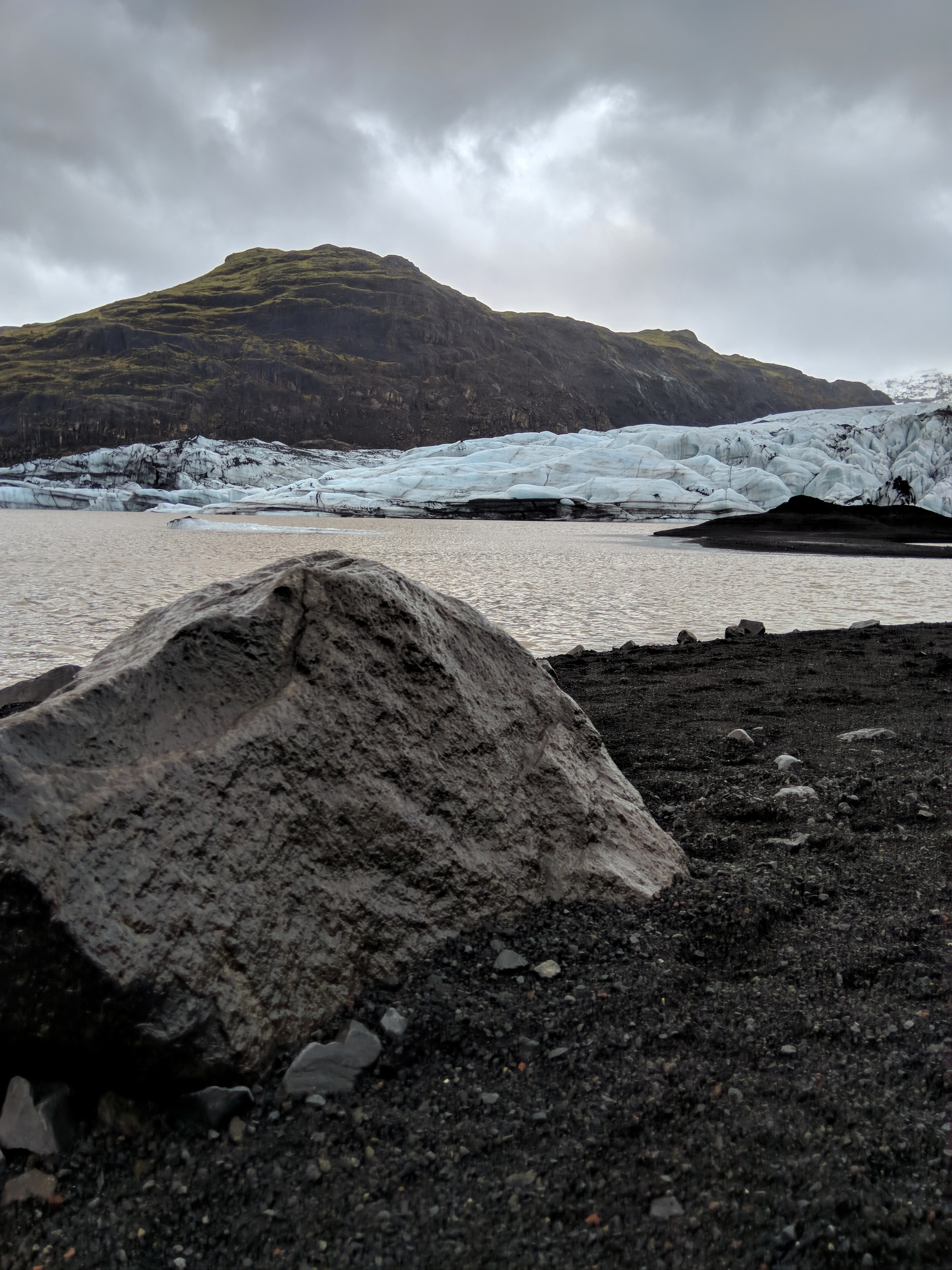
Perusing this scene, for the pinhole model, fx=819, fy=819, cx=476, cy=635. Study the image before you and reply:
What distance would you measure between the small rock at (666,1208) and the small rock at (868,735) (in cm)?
368

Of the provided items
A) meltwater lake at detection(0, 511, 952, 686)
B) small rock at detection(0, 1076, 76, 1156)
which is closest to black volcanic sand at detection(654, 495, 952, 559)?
meltwater lake at detection(0, 511, 952, 686)

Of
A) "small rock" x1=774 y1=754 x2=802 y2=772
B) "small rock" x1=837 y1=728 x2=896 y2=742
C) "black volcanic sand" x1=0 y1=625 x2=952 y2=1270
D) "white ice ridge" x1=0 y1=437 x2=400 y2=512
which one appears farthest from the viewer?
"white ice ridge" x1=0 y1=437 x2=400 y2=512

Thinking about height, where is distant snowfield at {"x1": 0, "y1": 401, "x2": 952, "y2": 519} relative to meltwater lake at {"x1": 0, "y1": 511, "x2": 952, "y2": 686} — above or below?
above

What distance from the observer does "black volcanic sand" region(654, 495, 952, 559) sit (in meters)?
31.6

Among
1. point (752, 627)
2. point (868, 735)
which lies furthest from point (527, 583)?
point (868, 735)

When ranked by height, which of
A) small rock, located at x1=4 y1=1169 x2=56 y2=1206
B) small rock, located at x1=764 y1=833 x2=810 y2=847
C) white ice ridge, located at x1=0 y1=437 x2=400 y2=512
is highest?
white ice ridge, located at x1=0 y1=437 x2=400 y2=512

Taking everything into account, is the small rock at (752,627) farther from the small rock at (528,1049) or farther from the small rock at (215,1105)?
the small rock at (215,1105)

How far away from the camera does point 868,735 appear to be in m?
4.87

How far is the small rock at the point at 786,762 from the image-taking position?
4281 millimetres

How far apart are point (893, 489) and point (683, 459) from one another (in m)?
20.1

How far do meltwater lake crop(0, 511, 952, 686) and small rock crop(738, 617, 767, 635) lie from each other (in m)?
0.76

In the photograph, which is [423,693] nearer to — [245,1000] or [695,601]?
[245,1000]

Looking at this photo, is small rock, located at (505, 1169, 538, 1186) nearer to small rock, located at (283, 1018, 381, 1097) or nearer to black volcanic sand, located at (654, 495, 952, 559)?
small rock, located at (283, 1018, 381, 1097)

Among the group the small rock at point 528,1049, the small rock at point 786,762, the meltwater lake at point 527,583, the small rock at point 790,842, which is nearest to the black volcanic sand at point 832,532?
the meltwater lake at point 527,583
